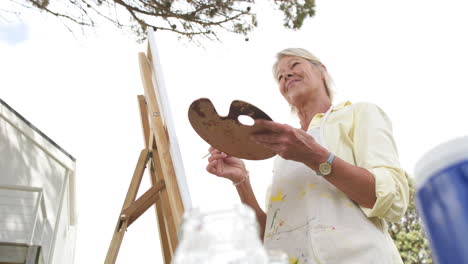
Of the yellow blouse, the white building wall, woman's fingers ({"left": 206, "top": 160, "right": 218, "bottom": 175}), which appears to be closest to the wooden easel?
woman's fingers ({"left": 206, "top": 160, "right": 218, "bottom": 175})

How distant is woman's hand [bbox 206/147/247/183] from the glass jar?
1.11 meters

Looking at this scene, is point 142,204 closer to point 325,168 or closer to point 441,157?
point 325,168

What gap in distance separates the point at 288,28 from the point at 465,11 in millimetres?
1816

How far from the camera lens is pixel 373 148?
1170mm

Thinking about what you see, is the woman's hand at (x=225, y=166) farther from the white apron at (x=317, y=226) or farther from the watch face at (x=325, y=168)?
the watch face at (x=325, y=168)

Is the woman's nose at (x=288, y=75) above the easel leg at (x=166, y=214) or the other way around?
above

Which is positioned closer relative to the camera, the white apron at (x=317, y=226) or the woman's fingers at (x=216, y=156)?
the white apron at (x=317, y=226)

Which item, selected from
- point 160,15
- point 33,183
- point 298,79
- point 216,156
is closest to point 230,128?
point 216,156

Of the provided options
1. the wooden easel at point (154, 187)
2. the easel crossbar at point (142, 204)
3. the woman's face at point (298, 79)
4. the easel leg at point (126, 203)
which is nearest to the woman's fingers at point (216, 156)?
the wooden easel at point (154, 187)

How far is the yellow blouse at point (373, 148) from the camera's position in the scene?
3.55 feet

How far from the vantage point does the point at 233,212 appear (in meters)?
0.33

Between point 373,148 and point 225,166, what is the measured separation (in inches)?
20.2

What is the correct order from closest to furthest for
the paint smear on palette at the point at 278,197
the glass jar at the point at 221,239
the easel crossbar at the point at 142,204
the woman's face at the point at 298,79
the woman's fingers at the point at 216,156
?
the glass jar at the point at 221,239
the paint smear on palette at the point at 278,197
the woman's fingers at the point at 216,156
the woman's face at the point at 298,79
the easel crossbar at the point at 142,204

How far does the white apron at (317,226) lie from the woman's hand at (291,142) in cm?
13
